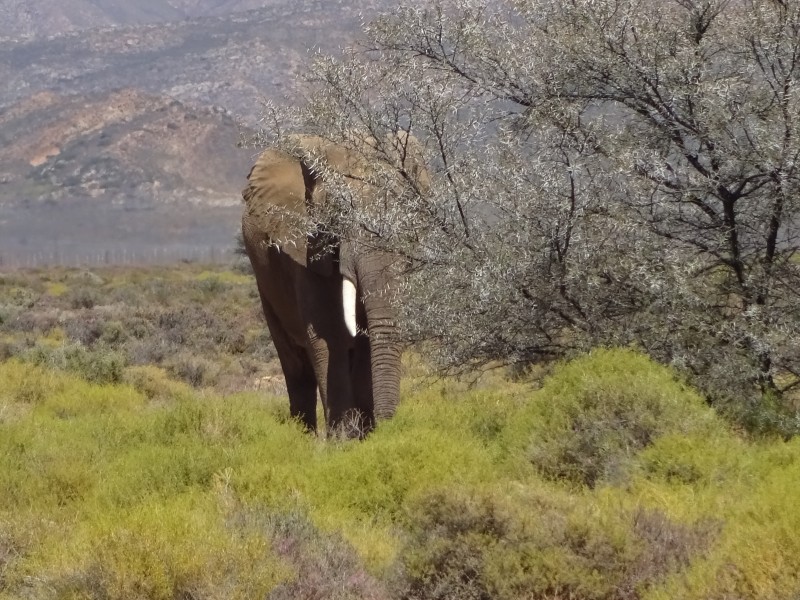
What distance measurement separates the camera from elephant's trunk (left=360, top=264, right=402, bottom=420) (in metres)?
8.22

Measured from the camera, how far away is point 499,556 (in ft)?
15.9

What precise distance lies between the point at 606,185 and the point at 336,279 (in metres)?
Result: 2.66

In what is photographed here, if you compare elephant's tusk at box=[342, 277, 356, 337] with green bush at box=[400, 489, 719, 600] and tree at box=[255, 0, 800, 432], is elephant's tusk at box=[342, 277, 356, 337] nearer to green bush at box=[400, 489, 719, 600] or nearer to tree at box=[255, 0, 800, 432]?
tree at box=[255, 0, 800, 432]

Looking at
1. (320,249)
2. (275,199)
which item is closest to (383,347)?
(320,249)

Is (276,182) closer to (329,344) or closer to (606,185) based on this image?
(329,344)

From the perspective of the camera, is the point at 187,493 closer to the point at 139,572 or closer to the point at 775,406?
the point at 139,572

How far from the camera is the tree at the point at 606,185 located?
7184mm

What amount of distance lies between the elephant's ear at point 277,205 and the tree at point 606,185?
1.17 meters

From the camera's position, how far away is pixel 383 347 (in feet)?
27.2

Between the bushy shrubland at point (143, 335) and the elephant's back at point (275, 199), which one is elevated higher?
the elephant's back at point (275, 199)

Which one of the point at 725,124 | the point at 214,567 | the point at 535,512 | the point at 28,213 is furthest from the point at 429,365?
the point at 28,213

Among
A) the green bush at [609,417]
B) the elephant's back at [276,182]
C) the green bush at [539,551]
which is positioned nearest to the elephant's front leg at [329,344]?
the elephant's back at [276,182]

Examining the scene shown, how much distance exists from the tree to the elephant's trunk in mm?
272

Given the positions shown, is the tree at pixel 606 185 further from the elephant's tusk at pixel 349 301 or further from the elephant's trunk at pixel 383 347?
the elephant's tusk at pixel 349 301
